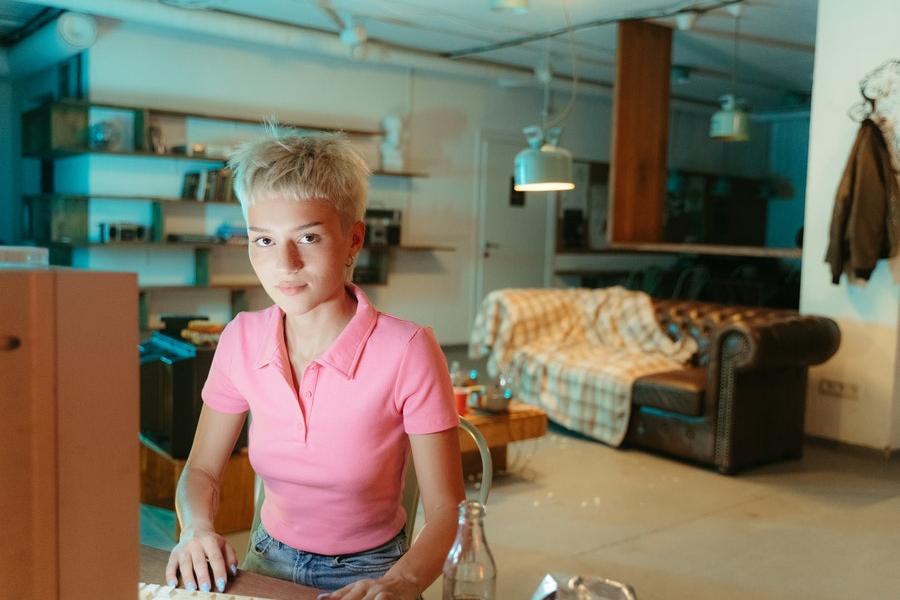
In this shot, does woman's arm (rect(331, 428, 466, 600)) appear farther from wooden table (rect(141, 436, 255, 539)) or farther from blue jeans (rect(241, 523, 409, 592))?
wooden table (rect(141, 436, 255, 539))

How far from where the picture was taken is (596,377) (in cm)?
474

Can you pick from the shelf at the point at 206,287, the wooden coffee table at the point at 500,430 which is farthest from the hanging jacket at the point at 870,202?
the shelf at the point at 206,287

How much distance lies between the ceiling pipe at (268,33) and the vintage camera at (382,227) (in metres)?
1.32

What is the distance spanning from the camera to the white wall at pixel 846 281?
14.9 feet

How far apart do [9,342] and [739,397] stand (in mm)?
4031

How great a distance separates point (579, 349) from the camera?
5.32 metres

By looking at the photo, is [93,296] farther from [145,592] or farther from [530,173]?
[530,173]

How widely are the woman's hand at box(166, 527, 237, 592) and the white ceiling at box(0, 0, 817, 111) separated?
200 inches

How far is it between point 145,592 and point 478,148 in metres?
7.60

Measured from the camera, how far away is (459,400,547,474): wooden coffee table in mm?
3838

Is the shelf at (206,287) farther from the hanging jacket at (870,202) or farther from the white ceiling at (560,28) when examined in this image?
Answer: the hanging jacket at (870,202)

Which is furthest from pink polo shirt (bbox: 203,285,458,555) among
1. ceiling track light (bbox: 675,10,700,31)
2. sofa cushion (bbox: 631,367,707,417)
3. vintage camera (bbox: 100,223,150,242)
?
ceiling track light (bbox: 675,10,700,31)

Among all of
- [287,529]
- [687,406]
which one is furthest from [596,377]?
[287,529]

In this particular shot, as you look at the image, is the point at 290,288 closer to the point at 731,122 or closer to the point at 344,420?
the point at 344,420
